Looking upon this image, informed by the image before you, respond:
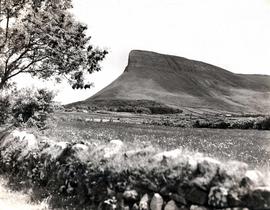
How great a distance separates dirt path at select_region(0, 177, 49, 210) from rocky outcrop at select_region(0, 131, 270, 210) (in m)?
0.37

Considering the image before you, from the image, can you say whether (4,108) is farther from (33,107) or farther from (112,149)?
(112,149)

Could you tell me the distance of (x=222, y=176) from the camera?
9297mm

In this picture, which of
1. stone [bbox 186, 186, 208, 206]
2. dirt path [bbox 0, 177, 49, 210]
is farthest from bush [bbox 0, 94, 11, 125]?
stone [bbox 186, 186, 208, 206]

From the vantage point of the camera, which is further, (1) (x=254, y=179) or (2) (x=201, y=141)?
(2) (x=201, y=141)

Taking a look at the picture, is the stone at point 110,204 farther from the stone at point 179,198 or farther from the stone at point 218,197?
the stone at point 218,197

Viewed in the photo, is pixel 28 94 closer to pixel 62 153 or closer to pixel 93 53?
pixel 93 53

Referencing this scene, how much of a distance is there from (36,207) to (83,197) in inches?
62.6

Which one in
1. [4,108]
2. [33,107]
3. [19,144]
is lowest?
[19,144]

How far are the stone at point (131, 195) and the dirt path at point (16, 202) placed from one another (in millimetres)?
3001

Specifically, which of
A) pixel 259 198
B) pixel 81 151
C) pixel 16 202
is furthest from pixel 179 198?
pixel 16 202

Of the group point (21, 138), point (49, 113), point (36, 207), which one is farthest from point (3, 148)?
point (36, 207)

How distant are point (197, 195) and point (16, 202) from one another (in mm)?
6751

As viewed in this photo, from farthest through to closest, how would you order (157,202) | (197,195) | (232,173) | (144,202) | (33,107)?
1. (33,107)
2. (144,202)
3. (157,202)
4. (197,195)
5. (232,173)

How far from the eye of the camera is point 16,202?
14039 millimetres
